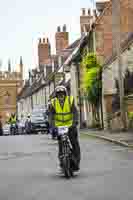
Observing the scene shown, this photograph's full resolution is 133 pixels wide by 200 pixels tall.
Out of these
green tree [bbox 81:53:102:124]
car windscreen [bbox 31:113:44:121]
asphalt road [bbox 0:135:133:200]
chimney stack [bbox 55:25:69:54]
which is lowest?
asphalt road [bbox 0:135:133:200]

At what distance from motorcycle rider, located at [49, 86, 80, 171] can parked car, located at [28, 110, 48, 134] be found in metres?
36.1

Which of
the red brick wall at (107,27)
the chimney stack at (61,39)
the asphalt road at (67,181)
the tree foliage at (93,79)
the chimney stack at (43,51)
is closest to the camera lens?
the asphalt road at (67,181)

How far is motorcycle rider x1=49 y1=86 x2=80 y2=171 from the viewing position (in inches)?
510

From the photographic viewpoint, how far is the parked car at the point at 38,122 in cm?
4969

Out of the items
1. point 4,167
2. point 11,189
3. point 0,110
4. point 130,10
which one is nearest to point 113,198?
point 11,189

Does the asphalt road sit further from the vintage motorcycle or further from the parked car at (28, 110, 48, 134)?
the parked car at (28, 110, 48, 134)

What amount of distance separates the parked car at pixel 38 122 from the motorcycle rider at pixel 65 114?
36.1m

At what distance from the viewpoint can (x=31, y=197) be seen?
32.5 feet

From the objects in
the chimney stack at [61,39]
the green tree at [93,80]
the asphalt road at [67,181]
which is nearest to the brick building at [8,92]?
the chimney stack at [61,39]

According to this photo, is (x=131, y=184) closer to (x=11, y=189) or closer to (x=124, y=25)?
(x=11, y=189)

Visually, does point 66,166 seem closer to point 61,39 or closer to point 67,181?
point 67,181

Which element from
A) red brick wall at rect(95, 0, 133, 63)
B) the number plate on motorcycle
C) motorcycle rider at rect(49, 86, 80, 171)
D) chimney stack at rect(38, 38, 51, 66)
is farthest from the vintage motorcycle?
chimney stack at rect(38, 38, 51, 66)

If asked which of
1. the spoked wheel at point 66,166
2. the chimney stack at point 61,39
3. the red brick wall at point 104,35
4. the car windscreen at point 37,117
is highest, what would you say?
the chimney stack at point 61,39

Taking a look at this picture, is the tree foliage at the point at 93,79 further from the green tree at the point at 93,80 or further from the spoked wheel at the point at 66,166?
the spoked wheel at the point at 66,166
